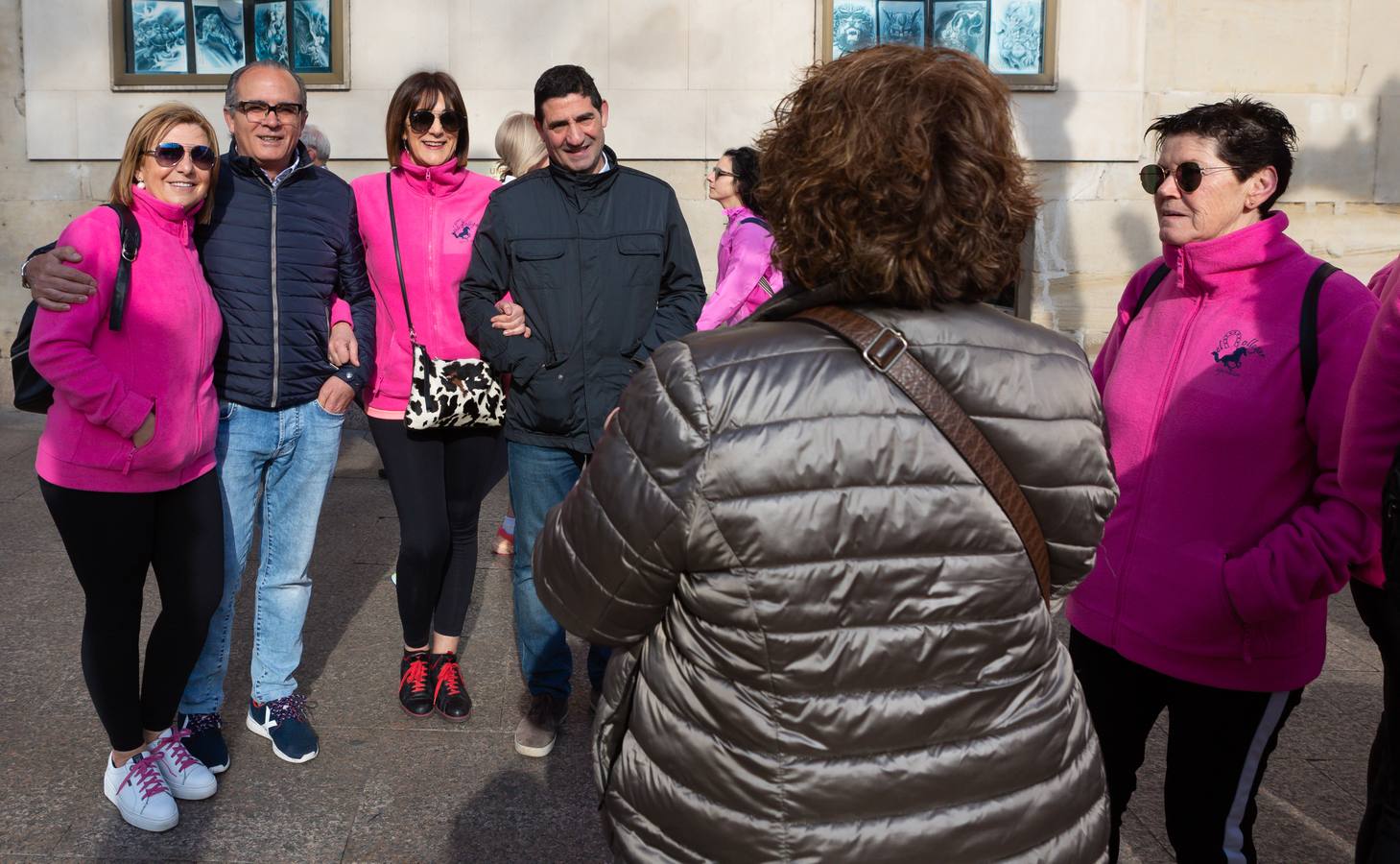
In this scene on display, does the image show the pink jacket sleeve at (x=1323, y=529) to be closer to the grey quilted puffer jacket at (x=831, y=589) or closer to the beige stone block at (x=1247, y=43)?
the grey quilted puffer jacket at (x=831, y=589)

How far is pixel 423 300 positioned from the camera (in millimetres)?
4242

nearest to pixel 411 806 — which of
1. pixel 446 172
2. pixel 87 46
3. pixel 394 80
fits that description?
pixel 446 172

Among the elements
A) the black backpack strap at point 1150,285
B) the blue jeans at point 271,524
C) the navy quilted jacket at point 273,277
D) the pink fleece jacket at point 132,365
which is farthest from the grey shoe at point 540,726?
the black backpack strap at point 1150,285

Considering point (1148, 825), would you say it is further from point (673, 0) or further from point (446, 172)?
point (673, 0)

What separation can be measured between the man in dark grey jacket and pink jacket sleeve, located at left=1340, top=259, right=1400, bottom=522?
2199 mm

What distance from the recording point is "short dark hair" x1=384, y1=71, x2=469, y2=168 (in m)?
4.16

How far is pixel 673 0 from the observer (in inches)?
355

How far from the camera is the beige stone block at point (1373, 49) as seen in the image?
924 centimetres

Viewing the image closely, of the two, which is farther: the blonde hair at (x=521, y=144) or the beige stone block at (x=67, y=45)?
the beige stone block at (x=67, y=45)

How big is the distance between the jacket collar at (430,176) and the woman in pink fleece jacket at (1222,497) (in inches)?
88.1

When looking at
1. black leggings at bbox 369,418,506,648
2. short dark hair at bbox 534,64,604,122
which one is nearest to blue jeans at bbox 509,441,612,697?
black leggings at bbox 369,418,506,648

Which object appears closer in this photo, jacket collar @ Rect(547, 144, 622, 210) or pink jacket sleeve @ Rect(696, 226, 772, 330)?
jacket collar @ Rect(547, 144, 622, 210)

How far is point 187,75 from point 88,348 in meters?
6.83

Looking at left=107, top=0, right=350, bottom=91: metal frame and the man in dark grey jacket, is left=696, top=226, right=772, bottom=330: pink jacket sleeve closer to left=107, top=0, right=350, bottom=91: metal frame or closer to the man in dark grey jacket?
the man in dark grey jacket
